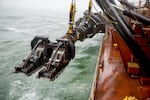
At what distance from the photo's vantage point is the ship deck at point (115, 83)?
5.41 meters

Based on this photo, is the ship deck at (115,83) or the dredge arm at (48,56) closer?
the ship deck at (115,83)

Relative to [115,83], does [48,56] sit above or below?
above

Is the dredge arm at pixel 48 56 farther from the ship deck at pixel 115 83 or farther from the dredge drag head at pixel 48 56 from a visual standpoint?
the ship deck at pixel 115 83

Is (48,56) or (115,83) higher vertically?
(48,56)

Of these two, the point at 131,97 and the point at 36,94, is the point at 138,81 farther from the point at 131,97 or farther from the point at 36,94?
the point at 36,94

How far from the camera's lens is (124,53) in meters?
6.49

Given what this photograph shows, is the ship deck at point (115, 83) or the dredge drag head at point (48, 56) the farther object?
the dredge drag head at point (48, 56)

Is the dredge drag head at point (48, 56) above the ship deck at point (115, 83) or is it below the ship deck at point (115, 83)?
above

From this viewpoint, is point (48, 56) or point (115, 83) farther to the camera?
point (48, 56)

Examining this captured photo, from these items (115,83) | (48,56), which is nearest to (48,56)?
(48,56)

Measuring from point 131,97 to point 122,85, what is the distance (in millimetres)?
895

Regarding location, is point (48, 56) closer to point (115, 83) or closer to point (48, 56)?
point (48, 56)

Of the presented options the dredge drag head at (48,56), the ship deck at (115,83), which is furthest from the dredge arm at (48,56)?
the ship deck at (115,83)

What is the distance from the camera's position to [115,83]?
6035mm
